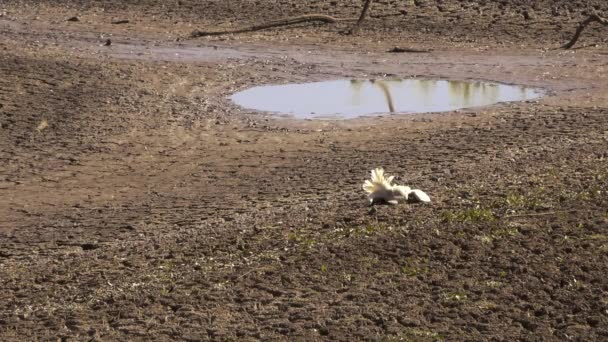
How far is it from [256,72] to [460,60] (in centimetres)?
Result: 269

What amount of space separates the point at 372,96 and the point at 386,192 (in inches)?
218

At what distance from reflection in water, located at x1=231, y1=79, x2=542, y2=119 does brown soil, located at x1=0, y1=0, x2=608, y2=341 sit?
364 millimetres

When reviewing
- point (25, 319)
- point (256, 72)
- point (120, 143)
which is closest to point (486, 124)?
point (120, 143)

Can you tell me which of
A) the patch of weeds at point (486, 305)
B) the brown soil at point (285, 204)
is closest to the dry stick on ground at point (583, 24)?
the brown soil at point (285, 204)

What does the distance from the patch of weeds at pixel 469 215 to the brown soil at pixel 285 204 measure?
0.02 m

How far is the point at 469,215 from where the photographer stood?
29.1 feet

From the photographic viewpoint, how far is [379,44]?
18.4 metres

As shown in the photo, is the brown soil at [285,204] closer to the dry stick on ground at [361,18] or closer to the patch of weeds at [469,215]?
the patch of weeds at [469,215]

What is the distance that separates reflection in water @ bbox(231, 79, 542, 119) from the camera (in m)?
13.8

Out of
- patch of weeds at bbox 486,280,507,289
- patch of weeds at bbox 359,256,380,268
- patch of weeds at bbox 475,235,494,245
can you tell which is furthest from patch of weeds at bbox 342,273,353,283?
patch of weeds at bbox 475,235,494,245

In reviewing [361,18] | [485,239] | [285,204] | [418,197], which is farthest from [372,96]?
[485,239]

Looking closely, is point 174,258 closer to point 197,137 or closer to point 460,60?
point 197,137

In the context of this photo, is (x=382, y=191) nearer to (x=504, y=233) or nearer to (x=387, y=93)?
(x=504, y=233)

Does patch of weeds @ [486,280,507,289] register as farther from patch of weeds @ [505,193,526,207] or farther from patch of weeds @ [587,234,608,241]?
patch of weeds @ [505,193,526,207]
